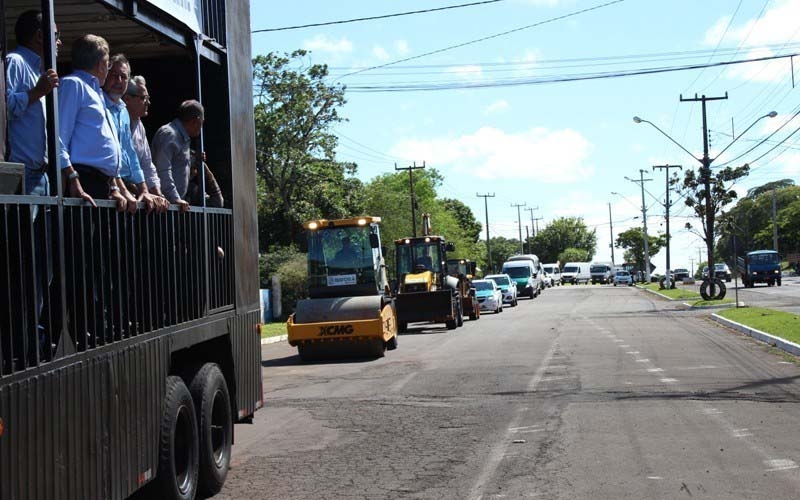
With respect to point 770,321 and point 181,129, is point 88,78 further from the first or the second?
point 770,321

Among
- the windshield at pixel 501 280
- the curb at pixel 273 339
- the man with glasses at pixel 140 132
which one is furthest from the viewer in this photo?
the windshield at pixel 501 280

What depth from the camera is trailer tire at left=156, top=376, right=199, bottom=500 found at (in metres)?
5.91

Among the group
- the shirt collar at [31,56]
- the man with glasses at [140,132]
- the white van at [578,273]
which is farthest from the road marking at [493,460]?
the white van at [578,273]

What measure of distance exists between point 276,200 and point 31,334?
170 ft

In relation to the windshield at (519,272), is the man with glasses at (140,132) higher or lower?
higher

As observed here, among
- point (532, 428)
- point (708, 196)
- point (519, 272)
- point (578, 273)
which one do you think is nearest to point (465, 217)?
point (578, 273)

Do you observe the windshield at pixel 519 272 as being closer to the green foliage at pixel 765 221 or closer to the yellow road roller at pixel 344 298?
the yellow road roller at pixel 344 298

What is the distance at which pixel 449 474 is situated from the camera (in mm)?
7715

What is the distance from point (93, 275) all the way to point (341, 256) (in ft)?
49.9

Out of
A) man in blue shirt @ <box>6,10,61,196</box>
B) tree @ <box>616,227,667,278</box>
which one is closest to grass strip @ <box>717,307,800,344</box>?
man in blue shirt @ <box>6,10,61,196</box>

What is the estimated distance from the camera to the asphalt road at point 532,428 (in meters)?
7.29

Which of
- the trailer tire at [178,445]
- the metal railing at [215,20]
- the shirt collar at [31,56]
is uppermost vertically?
the metal railing at [215,20]

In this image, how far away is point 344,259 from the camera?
792 inches

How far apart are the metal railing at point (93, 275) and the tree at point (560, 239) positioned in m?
147
